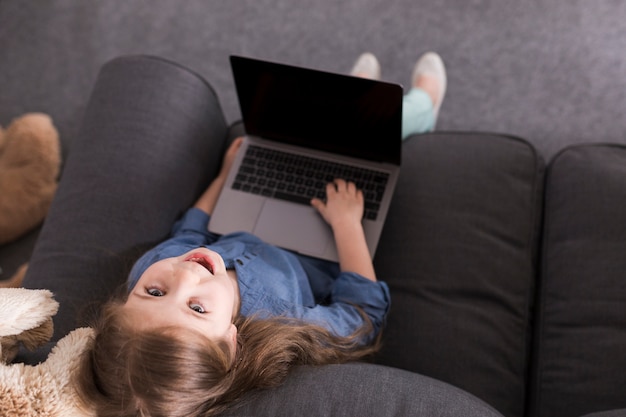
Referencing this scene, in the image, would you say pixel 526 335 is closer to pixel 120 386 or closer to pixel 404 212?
pixel 404 212

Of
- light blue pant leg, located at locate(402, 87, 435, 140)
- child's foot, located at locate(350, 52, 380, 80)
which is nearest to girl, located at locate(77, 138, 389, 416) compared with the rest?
light blue pant leg, located at locate(402, 87, 435, 140)

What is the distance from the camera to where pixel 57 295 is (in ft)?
3.99

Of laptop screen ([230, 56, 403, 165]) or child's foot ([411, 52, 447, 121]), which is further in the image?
child's foot ([411, 52, 447, 121])

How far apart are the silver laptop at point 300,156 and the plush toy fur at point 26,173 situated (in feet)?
2.13

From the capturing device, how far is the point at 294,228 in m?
1.35

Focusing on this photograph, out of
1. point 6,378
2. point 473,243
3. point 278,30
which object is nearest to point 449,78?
point 278,30

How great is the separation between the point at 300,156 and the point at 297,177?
5 cm

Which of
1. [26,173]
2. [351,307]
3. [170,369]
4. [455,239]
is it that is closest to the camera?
[170,369]

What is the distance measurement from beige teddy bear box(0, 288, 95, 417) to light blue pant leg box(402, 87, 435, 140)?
85 centimetres

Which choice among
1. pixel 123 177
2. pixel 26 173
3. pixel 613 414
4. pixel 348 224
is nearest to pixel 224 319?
pixel 348 224

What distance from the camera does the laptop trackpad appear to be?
4.40 feet

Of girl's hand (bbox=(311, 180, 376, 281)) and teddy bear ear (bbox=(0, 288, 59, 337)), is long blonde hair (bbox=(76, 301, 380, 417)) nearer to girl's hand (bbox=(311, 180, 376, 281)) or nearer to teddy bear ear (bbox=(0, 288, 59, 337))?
teddy bear ear (bbox=(0, 288, 59, 337))

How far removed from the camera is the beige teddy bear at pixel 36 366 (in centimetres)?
89

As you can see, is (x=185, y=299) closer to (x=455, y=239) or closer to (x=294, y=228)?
(x=294, y=228)
